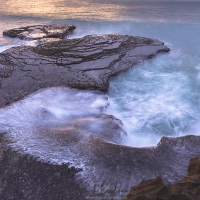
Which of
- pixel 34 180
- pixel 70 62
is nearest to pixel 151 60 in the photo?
pixel 70 62

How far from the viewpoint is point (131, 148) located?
400cm

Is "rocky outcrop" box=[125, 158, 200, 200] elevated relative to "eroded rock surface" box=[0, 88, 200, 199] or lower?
elevated

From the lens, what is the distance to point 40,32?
9.52 m

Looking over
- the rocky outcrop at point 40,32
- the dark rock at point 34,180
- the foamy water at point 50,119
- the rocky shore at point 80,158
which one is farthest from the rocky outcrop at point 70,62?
the dark rock at point 34,180

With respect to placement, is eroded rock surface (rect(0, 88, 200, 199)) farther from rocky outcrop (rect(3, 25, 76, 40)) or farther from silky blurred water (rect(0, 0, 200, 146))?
rocky outcrop (rect(3, 25, 76, 40))

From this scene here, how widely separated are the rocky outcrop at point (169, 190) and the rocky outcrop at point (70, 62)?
3.34m

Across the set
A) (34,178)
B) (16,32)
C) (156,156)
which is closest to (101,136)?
(156,156)

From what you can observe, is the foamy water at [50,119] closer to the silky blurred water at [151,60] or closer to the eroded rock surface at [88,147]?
the eroded rock surface at [88,147]

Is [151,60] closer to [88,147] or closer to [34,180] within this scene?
[88,147]

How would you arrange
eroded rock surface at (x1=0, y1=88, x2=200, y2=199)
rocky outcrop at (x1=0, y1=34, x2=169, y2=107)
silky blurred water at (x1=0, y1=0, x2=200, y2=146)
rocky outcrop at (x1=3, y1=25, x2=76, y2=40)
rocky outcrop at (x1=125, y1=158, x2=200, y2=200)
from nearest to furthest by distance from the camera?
rocky outcrop at (x1=125, y1=158, x2=200, y2=200) → eroded rock surface at (x1=0, y1=88, x2=200, y2=199) → silky blurred water at (x1=0, y1=0, x2=200, y2=146) → rocky outcrop at (x1=0, y1=34, x2=169, y2=107) → rocky outcrop at (x1=3, y1=25, x2=76, y2=40)

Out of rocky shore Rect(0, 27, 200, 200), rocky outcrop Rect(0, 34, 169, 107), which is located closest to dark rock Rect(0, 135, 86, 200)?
rocky shore Rect(0, 27, 200, 200)

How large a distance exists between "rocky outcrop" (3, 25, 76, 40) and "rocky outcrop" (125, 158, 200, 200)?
23.8 ft

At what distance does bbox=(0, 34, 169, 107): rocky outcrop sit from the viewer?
593cm

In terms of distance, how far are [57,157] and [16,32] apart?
6.96m
